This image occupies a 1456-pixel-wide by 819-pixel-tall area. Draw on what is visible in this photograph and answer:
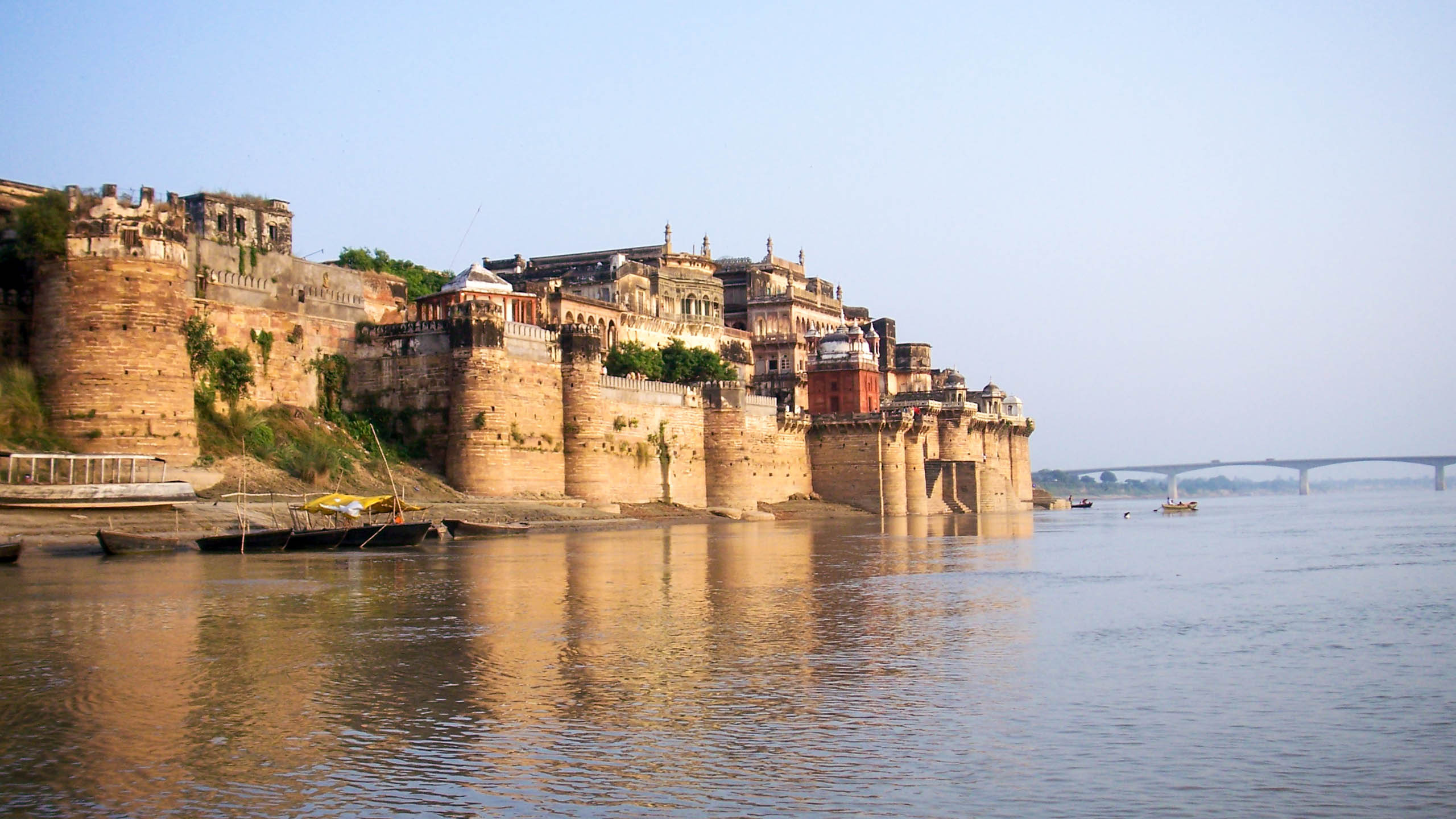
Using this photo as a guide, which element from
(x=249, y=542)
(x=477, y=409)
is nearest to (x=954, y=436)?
(x=477, y=409)

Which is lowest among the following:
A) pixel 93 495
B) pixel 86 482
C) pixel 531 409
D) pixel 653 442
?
pixel 93 495

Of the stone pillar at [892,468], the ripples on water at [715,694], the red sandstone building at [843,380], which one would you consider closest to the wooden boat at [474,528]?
the ripples on water at [715,694]

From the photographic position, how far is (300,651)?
658 inches

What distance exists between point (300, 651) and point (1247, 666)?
1005cm

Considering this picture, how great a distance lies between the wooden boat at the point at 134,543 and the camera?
98.1 feet

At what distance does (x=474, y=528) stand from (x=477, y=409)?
234 inches

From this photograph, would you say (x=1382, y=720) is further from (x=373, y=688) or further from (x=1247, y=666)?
(x=373, y=688)

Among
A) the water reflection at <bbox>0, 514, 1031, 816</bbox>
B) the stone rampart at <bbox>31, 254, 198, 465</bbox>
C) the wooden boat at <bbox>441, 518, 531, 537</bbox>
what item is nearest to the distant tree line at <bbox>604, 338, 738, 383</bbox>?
the wooden boat at <bbox>441, 518, 531, 537</bbox>

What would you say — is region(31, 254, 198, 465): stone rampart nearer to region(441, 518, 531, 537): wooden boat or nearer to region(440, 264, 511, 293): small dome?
region(441, 518, 531, 537): wooden boat

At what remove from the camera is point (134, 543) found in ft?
99.8

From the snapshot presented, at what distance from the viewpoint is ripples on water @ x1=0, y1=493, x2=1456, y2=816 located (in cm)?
1028

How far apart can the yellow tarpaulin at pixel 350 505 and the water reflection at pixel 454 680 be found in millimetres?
6189

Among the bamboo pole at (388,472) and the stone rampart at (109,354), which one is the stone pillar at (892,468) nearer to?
the bamboo pole at (388,472)

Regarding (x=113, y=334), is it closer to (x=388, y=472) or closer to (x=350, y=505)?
(x=350, y=505)
